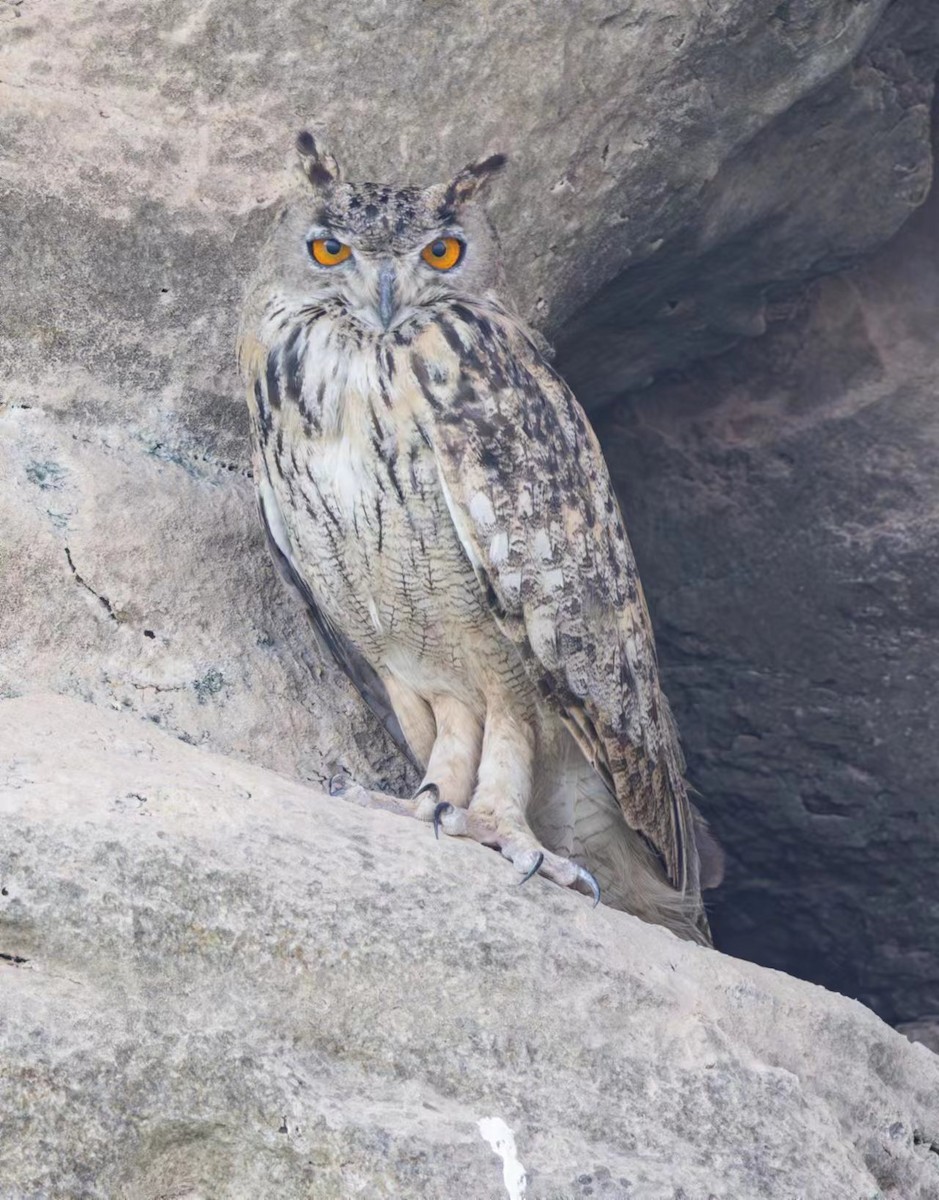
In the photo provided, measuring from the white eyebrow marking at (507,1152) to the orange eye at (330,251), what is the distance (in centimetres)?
172

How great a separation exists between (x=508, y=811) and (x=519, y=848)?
0.21m

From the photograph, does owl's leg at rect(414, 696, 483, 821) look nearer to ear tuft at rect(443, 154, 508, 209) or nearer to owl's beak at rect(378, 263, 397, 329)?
owl's beak at rect(378, 263, 397, 329)

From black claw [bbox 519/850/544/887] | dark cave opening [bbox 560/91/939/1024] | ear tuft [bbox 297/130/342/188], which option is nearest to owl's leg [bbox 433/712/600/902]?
black claw [bbox 519/850/544/887]

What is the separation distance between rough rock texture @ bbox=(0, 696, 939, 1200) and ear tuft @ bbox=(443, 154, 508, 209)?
1.28m

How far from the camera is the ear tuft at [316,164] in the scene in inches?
122

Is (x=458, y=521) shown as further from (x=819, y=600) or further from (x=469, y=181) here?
(x=819, y=600)

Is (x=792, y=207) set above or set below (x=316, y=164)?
above

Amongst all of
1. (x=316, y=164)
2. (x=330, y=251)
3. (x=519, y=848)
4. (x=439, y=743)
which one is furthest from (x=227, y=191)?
(x=519, y=848)

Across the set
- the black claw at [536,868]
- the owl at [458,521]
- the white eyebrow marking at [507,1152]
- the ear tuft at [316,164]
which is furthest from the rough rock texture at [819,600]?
the white eyebrow marking at [507,1152]

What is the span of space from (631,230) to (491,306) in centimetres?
65

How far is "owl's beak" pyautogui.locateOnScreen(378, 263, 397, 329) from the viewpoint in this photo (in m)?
2.95

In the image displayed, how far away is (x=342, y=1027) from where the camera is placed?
2.08 m

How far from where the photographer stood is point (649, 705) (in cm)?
316

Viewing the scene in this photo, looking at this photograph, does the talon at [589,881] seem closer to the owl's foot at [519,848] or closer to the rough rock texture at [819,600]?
the owl's foot at [519,848]
